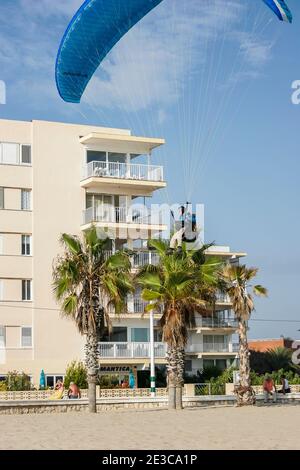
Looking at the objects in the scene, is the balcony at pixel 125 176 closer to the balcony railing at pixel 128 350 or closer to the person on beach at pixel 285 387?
the balcony railing at pixel 128 350

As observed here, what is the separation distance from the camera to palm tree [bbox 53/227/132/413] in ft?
133

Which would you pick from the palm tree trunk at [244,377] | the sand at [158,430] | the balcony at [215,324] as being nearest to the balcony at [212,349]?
the balcony at [215,324]

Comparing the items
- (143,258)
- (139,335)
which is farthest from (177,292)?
(143,258)

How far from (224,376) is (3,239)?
45.8 feet

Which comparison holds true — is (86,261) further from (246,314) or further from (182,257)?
(246,314)

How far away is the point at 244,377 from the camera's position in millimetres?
42781

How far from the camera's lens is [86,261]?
135 ft

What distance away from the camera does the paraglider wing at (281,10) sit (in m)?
30.3

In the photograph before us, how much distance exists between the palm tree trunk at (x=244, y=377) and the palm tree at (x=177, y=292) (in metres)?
2.82

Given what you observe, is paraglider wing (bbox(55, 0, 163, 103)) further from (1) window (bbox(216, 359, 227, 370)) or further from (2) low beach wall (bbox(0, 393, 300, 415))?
(1) window (bbox(216, 359, 227, 370))

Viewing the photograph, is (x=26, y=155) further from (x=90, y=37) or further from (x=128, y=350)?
(x=90, y=37)
